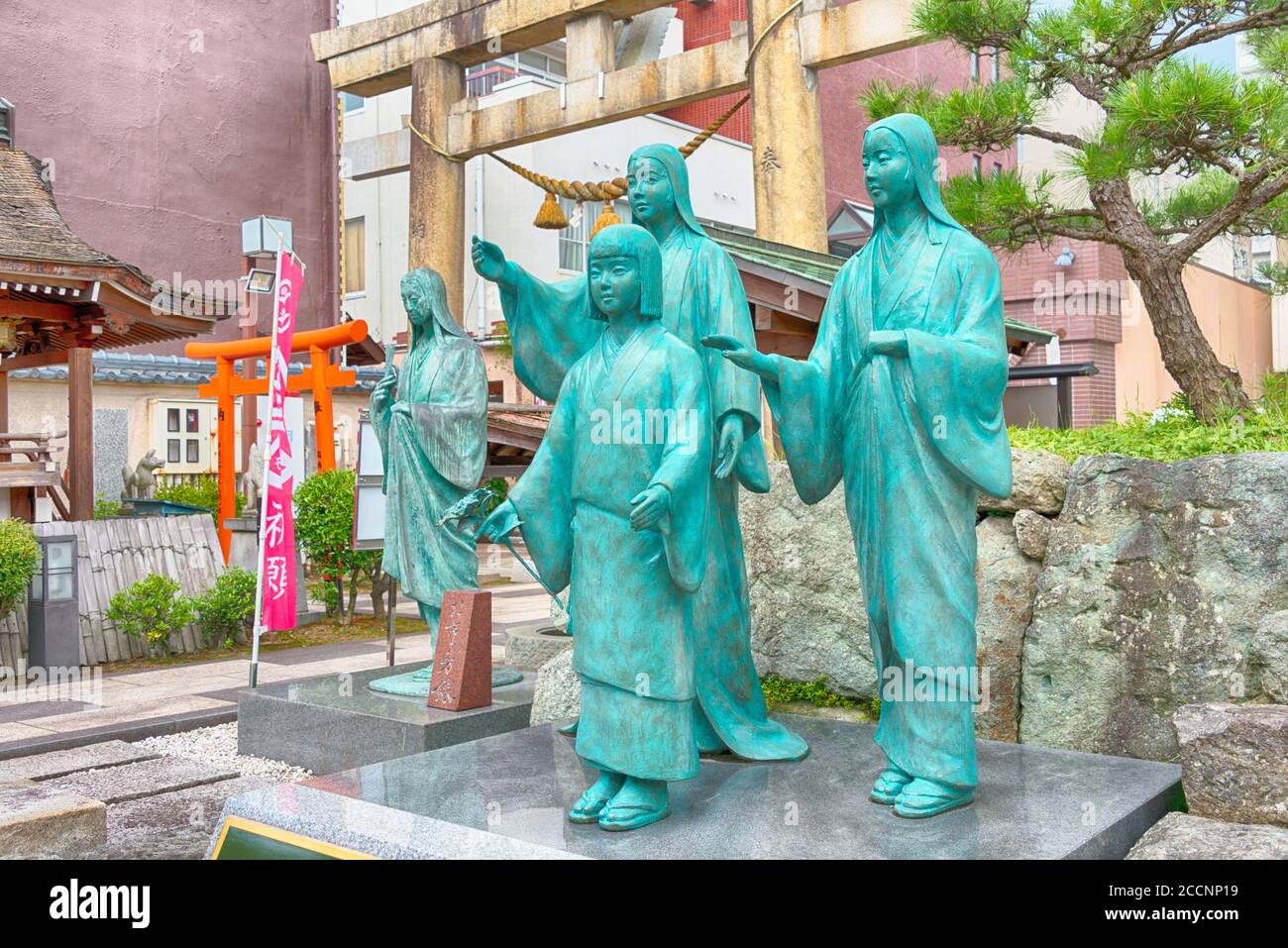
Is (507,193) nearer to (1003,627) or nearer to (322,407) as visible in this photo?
(322,407)

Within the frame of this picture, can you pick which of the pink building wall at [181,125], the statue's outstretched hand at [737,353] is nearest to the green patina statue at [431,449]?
the statue's outstretched hand at [737,353]

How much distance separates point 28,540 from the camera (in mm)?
8586

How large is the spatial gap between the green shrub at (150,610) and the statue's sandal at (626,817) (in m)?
7.17

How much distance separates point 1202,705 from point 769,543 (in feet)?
7.38

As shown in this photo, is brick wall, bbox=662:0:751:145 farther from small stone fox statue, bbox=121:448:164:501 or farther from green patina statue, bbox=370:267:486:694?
green patina statue, bbox=370:267:486:694

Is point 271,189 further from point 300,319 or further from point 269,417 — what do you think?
point 269,417

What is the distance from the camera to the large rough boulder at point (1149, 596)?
15.0ft

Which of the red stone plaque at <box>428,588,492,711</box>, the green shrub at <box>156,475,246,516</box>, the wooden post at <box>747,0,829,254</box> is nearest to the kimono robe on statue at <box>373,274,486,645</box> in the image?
the red stone plaque at <box>428,588,492,711</box>

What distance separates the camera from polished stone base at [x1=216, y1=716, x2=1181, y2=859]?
331cm

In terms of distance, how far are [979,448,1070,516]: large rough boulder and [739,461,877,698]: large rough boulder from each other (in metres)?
0.77

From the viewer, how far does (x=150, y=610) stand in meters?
9.55

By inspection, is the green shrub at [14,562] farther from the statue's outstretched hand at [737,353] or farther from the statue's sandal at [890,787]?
the statue's sandal at [890,787]

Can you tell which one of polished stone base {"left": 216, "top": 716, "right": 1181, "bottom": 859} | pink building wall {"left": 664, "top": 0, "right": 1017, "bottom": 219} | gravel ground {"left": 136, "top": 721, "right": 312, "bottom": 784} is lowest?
gravel ground {"left": 136, "top": 721, "right": 312, "bottom": 784}
